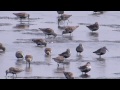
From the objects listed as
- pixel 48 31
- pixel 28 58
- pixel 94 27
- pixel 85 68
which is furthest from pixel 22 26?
pixel 85 68

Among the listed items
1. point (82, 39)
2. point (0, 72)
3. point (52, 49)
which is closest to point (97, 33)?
point (82, 39)

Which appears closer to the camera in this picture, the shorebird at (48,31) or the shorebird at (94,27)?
the shorebird at (48,31)

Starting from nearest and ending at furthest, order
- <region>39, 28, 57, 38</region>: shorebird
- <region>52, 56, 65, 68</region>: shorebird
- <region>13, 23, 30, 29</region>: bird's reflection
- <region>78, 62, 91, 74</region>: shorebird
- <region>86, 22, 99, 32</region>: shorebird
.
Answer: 1. <region>78, 62, 91, 74</region>: shorebird
2. <region>52, 56, 65, 68</region>: shorebird
3. <region>39, 28, 57, 38</region>: shorebird
4. <region>86, 22, 99, 32</region>: shorebird
5. <region>13, 23, 30, 29</region>: bird's reflection

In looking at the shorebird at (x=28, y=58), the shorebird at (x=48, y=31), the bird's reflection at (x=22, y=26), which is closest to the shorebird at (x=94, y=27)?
the shorebird at (x=48, y=31)

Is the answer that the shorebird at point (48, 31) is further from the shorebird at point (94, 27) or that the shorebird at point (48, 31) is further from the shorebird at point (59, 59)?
the shorebird at point (59, 59)

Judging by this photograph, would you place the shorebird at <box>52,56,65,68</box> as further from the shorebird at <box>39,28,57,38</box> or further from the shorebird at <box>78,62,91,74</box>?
the shorebird at <box>39,28,57,38</box>

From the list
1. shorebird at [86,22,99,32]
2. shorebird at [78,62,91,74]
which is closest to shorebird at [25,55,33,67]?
shorebird at [78,62,91,74]

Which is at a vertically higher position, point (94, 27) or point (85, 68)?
point (94, 27)

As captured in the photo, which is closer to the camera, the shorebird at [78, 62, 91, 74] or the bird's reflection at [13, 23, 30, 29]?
the shorebird at [78, 62, 91, 74]

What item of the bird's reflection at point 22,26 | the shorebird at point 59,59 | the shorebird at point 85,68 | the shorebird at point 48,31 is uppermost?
the bird's reflection at point 22,26

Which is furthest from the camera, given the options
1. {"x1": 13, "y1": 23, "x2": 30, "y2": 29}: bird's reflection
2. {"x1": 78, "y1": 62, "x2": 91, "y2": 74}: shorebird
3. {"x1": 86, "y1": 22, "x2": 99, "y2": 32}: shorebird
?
{"x1": 13, "y1": 23, "x2": 30, "y2": 29}: bird's reflection

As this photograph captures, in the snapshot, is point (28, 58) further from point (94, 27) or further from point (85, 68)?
point (94, 27)

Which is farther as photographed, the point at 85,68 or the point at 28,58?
the point at 28,58

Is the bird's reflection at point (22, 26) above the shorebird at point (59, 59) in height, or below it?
above
